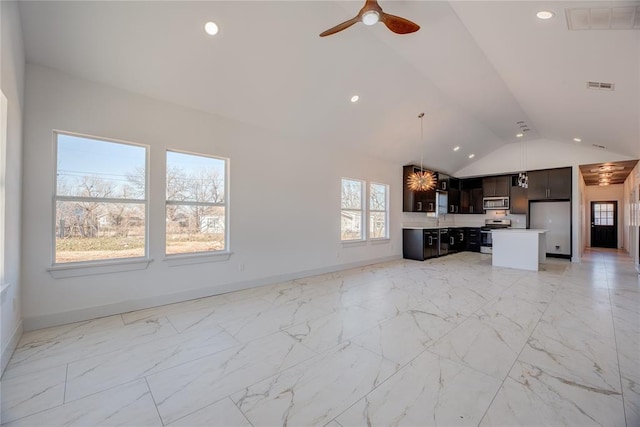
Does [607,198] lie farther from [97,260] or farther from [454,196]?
[97,260]

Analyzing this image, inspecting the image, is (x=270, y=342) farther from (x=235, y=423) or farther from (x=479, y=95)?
(x=479, y=95)

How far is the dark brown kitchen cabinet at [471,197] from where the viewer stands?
9.43 m

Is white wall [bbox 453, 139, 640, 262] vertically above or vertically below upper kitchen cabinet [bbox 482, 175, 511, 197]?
above

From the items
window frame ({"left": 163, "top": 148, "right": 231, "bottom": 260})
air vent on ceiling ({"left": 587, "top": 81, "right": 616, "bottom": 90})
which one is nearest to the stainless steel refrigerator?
air vent on ceiling ({"left": 587, "top": 81, "right": 616, "bottom": 90})

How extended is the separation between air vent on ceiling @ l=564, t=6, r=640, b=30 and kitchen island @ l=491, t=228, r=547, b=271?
461 centimetres

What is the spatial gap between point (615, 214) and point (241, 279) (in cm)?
1424

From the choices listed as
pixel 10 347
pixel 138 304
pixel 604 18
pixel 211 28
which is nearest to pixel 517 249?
pixel 604 18

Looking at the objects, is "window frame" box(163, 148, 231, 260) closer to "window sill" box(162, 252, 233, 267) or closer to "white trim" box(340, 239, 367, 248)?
"window sill" box(162, 252, 233, 267)

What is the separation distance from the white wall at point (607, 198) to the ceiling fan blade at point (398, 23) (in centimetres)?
1207

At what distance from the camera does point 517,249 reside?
627 centimetres

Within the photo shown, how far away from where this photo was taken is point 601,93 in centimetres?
375

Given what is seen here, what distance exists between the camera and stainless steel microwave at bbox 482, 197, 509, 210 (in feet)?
28.7

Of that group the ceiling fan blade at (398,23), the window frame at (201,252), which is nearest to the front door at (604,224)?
the ceiling fan blade at (398,23)

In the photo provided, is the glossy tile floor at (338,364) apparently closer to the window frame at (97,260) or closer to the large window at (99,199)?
the window frame at (97,260)
